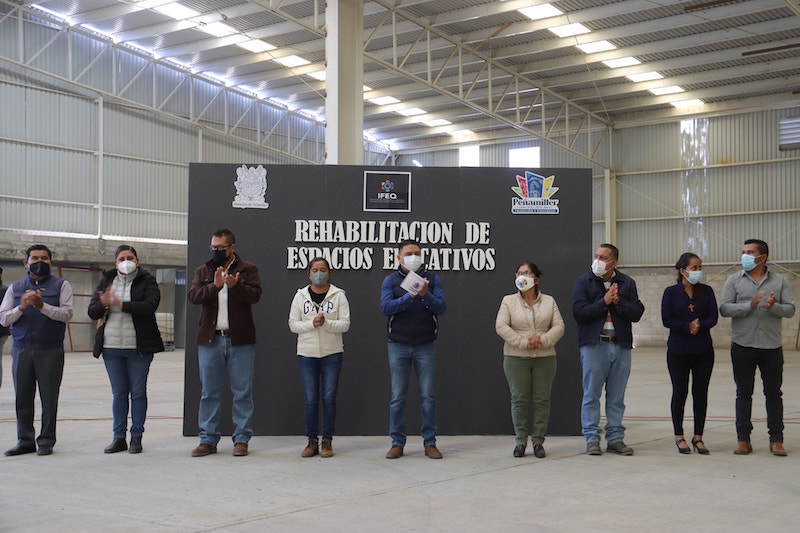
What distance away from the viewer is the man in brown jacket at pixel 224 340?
725 centimetres

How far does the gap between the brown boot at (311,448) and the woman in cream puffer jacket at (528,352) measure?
5.19 feet

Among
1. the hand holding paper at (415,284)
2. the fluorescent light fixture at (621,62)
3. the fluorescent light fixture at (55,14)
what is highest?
the fluorescent light fixture at (55,14)

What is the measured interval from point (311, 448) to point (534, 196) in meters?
3.11

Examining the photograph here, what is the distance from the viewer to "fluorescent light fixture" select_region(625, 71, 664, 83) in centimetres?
2473

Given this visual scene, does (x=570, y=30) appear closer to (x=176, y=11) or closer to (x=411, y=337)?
(x=176, y=11)

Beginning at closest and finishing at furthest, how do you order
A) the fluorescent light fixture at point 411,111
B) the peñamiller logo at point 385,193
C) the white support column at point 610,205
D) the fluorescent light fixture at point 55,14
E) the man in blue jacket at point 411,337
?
the man in blue jacket at point 411,337 < the peñamiller logo at point 385,193 < the fluorescent light fixture at point 55,14 < the fluorescent light fixture at point 411,111 < the white support column at point 610,205

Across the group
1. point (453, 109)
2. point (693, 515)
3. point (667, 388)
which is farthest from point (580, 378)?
point (453, 109)

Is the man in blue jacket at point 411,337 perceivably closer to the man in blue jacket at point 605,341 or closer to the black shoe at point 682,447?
the man in blue jacket at point 605,341

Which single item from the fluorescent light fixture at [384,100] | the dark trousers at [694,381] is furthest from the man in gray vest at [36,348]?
the fluorescent light fixture at [384,100]

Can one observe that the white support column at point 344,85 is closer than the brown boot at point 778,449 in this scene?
No

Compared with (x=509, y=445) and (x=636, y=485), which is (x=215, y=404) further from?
Answer: (x=636, y=485)

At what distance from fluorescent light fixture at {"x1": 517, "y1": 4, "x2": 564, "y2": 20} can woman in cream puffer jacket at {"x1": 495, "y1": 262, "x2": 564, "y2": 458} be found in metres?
13.8

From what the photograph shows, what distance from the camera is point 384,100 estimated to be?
28.1m

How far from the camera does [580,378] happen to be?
830cm
